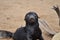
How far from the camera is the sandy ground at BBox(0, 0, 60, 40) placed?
713cm

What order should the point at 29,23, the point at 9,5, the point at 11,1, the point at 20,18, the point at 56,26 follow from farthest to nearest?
the point at 11,1 < the point at 9,5 < the point at 20,18 < the point at 56,26 < the point at 29,23

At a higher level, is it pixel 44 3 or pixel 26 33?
pixel 44 3

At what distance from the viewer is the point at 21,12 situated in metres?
8.41

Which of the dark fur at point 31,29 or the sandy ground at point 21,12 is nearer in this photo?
the dark fur at point 31,29

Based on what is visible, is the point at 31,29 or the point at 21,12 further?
the point at 21,12

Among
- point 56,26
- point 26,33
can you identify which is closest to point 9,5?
point 56,26

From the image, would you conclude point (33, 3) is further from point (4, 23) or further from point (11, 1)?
point (4, 23)

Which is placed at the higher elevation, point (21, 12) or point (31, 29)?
point (21, 12)

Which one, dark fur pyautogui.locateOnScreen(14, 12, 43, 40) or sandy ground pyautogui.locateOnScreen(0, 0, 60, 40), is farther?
sandy ground pyautogui.locateOnScreen(0, 0, 60, 40)

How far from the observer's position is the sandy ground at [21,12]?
23.4 feet

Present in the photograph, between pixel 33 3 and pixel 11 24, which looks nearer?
pixel 11 24

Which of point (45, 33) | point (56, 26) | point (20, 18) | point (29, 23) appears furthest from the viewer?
point (20, 18)

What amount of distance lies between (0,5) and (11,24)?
233 cm

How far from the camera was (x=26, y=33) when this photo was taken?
5.23 metres
